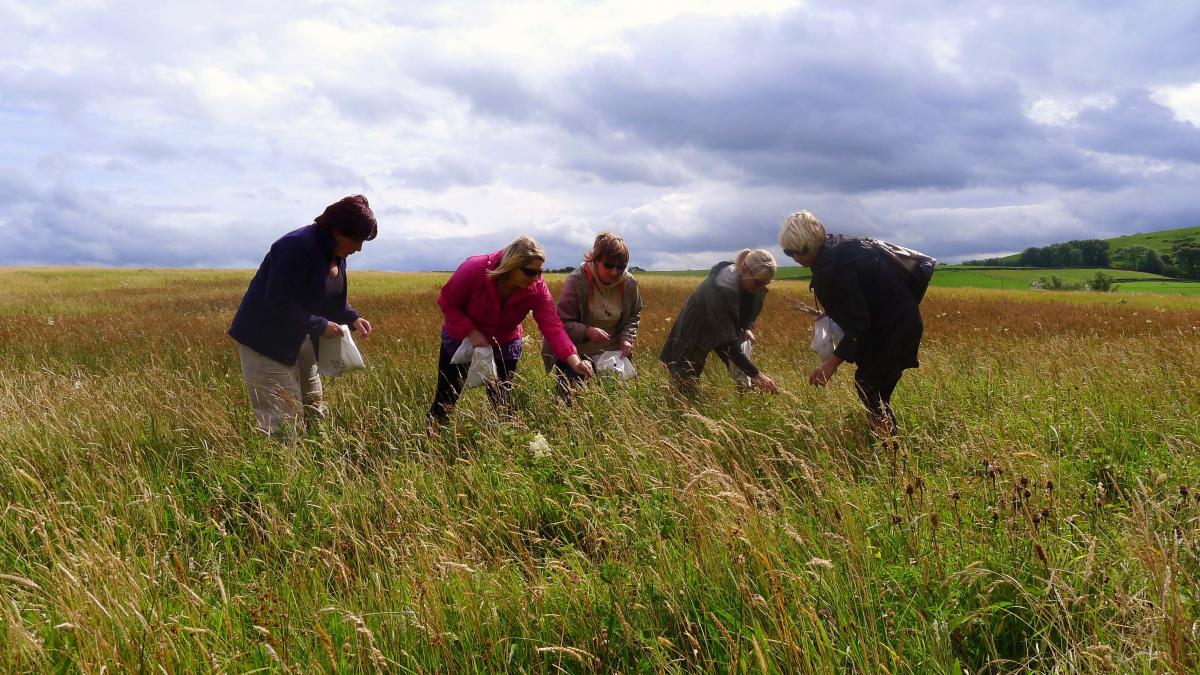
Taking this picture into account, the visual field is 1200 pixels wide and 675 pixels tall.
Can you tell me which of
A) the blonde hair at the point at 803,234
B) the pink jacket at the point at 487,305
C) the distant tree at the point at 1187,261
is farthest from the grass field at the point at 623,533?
the distant tree at the point at 1187,261

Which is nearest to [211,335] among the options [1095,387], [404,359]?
[404,359]

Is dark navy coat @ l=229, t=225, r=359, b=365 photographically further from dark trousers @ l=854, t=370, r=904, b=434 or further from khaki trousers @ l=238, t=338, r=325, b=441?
dark trousers @ l=854, t=370, r=904, b=434

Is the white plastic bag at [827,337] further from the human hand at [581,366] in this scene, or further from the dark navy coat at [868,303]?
the human hand at [581,366]

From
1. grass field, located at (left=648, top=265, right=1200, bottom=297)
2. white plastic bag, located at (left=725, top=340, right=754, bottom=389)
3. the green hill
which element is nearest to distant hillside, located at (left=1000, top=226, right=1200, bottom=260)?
the green hill

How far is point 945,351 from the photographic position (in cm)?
861

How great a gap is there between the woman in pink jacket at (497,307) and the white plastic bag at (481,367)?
94 millimetres

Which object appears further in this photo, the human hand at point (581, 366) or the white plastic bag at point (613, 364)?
the white plastic bag at point (613, 364)

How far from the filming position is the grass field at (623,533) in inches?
79.6

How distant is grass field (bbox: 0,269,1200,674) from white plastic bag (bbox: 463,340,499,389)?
0.24 metres

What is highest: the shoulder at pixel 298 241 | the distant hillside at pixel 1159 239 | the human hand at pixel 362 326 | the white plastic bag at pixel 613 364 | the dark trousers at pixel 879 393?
the distant hillside at pixel 1159 239

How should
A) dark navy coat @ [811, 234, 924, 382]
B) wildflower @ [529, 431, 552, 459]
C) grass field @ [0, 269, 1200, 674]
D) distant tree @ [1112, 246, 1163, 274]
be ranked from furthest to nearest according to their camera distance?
distant tree @ [1112, 246, 1163, 274], dark navy coat @ [811, 234, 924, 382], wildflower @ [529, 431, 552, 459], grass field @ [0, 269, 1200, 674]

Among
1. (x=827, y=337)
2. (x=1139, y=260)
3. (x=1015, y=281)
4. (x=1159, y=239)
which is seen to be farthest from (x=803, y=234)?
(x=1159, y=239)

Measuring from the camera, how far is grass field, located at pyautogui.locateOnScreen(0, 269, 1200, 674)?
2.02 meters

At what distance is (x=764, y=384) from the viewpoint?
4.82 metres
